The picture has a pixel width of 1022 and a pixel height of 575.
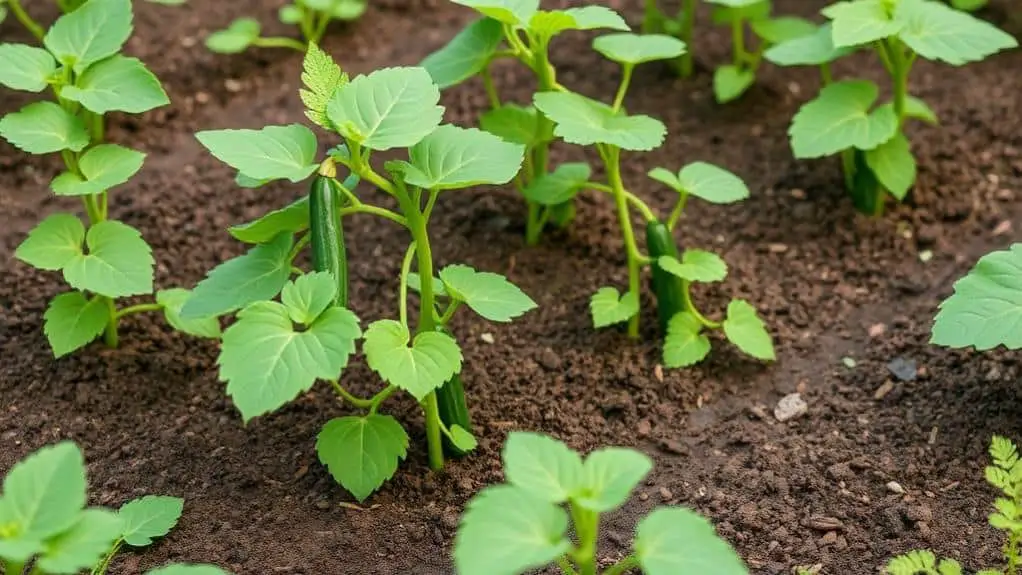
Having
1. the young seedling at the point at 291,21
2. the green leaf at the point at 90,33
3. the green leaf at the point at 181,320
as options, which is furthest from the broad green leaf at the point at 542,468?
the young seedling at the point at 291,21

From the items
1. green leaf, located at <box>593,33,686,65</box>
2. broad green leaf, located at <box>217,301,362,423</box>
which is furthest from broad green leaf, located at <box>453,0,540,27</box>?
broad green leaf, located at <box>217,301,362,423</box>

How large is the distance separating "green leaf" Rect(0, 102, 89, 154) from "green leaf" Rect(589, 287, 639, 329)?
164cm

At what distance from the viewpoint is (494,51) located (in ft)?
13.0

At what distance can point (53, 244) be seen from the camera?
3.69 meters

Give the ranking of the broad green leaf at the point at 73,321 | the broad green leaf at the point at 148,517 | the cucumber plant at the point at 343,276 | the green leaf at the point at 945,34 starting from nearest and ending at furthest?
the cucumber plant at the point at 343,276, the broad green leaf at the point at 148,517, the broad green leaf at the point at 73,321, the green leaf at the point at 945,34

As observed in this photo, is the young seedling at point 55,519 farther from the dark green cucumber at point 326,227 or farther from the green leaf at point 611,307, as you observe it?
the green leaf at point 611,307

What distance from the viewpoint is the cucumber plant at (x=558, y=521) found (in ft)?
7.84

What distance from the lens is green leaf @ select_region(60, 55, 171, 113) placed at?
12.0 feet

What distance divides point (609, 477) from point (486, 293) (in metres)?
0.84

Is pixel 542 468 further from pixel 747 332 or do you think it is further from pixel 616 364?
pixel 747 332

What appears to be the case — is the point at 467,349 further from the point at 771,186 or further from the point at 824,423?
the point at 771,186

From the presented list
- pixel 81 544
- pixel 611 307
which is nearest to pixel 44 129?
pixel 81 544

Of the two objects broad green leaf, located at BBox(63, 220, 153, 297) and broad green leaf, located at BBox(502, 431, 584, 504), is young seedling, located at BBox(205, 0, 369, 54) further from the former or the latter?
broad green leaf, located at BBox(502, 431, 584, 504)

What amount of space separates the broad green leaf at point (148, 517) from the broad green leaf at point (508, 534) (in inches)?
45.1
